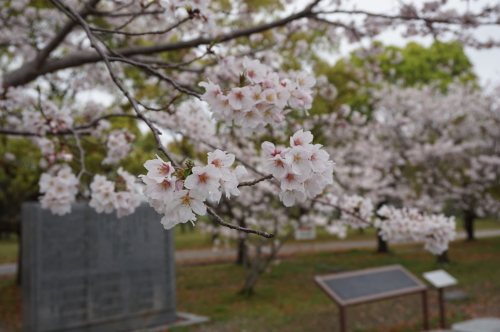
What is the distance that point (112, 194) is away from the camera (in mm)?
2209

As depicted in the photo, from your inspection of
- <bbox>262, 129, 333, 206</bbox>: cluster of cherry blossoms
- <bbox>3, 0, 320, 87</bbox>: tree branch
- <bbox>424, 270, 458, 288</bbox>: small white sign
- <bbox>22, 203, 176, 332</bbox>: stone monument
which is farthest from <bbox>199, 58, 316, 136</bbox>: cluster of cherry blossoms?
<bbox>424, 270, 458, 288</bbox>: small white sign

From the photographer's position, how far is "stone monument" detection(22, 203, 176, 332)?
526 cm

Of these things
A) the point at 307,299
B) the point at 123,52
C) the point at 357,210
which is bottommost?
the point at 307,299

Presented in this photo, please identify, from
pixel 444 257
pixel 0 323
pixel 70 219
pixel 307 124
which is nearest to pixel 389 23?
pixel 307 124

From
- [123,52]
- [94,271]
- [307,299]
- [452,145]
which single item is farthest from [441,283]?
[452,145]

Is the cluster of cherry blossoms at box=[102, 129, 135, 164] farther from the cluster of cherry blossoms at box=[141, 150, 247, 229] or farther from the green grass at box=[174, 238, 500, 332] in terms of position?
the green grass at box=[174, 238, 500, 332]

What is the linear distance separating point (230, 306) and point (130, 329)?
219cm

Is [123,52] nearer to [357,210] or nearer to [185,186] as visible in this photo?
[357,210]

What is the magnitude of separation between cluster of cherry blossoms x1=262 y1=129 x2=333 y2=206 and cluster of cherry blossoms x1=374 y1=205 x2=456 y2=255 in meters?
1.59

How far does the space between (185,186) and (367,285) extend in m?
4.97

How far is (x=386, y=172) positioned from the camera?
44.0 feet

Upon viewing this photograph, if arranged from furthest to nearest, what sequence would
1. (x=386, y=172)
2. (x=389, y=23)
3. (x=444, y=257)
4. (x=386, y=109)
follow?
(x=386, y=109)
(x=386, y=172)
(x=444, y=257)
(x=389, y=23)

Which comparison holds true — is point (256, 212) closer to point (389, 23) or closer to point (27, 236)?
point (27, 236)

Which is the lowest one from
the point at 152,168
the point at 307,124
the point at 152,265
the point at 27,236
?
the point at 152,265
